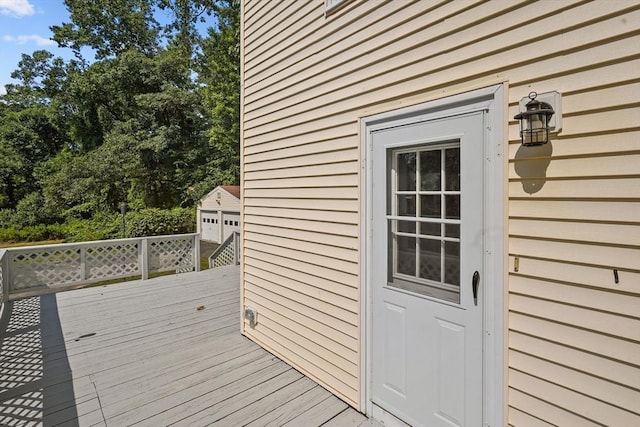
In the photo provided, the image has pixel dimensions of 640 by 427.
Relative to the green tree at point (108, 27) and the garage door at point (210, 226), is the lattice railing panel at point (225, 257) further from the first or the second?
the green tree at point (108, 27)

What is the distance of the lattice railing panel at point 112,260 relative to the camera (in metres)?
6.31

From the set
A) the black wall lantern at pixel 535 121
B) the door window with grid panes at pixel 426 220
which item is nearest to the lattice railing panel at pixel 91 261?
the door window with grid panes at pixel 426 220

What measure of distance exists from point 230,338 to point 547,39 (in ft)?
13.1

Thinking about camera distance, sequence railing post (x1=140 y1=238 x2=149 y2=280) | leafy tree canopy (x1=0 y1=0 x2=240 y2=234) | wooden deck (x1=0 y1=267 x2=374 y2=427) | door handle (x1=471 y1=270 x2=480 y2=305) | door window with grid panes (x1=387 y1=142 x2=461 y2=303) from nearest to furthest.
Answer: door handle (x1=471 y1=270 x2=480 y2=305), door window with grid panes (x1=387 y1=142 x2=461 y2=303), wooden deck (x1=0 y1=267 x2=374 y2=427), railing post (x1=140 y1=238 x2=149 y2=280), leafy tree canopy (x1=0 y1=0 x2=240 y2=234)

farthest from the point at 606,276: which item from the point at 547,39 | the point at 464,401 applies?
the point at 547,39

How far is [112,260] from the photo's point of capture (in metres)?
6.52

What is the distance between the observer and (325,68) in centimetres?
285

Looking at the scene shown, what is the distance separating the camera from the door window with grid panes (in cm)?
203

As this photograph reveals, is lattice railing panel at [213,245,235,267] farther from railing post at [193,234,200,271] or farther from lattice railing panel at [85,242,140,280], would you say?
lattice railing panel at [85,242,140,280]

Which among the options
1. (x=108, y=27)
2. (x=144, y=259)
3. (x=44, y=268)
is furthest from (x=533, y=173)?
(x=108, y=27)

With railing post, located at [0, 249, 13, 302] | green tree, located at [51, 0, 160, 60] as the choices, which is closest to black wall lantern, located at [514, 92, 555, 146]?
railing post, located at [0, 249, 13, 302]

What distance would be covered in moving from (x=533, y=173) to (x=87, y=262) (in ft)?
24.0

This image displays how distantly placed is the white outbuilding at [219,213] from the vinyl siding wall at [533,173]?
1129 cm

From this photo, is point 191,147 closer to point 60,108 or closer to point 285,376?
point 60,108
